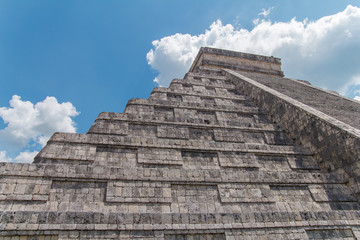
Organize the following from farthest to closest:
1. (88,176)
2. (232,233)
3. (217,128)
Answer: (217,128) < (88,176) < (232,233)

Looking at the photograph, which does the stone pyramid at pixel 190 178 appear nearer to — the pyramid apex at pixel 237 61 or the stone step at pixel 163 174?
the stone step at pixel 163 174

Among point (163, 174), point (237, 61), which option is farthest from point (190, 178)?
point (237, 61)

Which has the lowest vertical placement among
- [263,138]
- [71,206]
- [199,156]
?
[71,206]

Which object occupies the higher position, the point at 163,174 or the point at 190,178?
the point at 163,174

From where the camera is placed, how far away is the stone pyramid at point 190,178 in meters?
4.37

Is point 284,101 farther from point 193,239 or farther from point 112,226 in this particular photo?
point 112,226

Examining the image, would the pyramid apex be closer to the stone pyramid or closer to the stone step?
the stone pyramid

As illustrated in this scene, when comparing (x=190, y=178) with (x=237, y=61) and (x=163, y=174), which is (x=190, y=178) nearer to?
(x=163, y=174)

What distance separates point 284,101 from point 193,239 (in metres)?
5.81

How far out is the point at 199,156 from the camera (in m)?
6.36

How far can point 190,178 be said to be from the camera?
546 centimetres

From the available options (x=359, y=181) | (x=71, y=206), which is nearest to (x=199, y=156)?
(x=71, y=206)

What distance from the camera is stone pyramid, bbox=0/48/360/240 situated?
4367 millimetres

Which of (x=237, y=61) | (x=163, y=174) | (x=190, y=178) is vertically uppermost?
(x=237, y=61)
